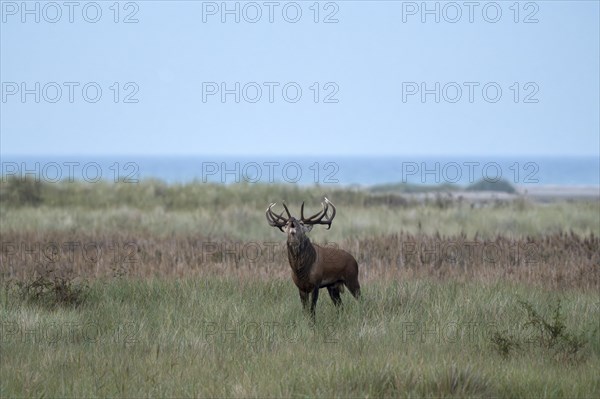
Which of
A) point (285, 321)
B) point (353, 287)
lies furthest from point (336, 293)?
point (285, 321)

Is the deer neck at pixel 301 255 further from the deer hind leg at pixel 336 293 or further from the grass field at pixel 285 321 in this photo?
the deer hind leg at pixel 336 293

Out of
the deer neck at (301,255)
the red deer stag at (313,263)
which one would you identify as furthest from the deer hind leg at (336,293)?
the deer neck at (301,255)

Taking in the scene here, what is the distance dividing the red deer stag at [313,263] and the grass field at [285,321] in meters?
0.29

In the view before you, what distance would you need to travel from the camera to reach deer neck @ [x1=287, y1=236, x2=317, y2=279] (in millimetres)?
10562

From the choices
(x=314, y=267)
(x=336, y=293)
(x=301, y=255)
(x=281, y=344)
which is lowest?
(x=281, y=344)

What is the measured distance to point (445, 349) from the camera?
9.77 metres

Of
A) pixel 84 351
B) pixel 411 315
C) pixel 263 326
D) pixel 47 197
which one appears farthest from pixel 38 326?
pixel 47 197

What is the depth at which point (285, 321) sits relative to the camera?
11164mm

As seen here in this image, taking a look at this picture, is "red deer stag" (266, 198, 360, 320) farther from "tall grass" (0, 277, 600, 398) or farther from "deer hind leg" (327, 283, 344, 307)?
"tall grass" (0, 277, 600, 398)

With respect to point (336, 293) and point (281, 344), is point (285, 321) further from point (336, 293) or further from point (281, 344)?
point (281, 344)

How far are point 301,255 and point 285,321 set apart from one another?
929mm

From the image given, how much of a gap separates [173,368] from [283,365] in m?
0.97

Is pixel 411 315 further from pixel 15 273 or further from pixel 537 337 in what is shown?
pixel 15 273

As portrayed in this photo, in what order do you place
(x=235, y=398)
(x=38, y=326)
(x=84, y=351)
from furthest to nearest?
(x=38, y=326) → (x=84, y=351) → (x=235, y=398)
